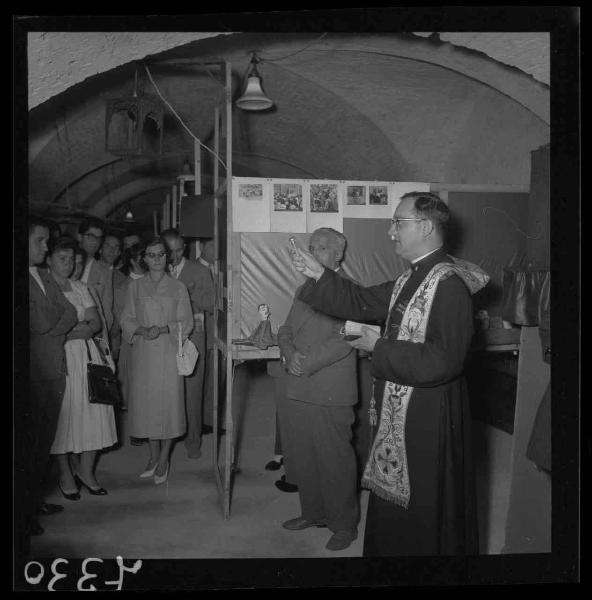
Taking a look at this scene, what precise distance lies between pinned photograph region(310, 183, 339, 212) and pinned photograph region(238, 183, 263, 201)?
38 cm

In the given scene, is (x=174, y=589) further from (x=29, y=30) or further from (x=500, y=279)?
(x=500, y=279)

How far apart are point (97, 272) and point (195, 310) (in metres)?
1.01

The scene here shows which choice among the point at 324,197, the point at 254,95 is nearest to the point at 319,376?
the point at 324,197

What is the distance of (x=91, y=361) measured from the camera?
14.0ft

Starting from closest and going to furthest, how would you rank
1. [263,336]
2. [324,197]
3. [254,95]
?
[263,336] < [324,197] < [254,95]

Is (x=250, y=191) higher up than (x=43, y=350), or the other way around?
(x=250, y=191)

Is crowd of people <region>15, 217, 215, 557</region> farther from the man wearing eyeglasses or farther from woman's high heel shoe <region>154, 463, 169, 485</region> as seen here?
the man wearing eyeglasses

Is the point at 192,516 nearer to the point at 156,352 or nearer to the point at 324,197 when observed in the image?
the point at 156,352

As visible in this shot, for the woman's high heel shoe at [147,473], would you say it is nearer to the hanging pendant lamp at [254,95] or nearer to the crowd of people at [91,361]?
the crowd of people at [91,361]

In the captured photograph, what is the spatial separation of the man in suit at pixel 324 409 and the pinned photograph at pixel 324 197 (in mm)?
866

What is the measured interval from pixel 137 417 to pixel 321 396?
1626 mm

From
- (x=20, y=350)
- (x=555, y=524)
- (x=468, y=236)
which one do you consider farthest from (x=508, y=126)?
(x=20, y=350)

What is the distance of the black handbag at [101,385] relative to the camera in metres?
4.12

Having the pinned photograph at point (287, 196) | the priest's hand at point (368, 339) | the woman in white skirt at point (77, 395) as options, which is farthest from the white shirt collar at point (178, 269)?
the priest's hand at point (368, 339)
